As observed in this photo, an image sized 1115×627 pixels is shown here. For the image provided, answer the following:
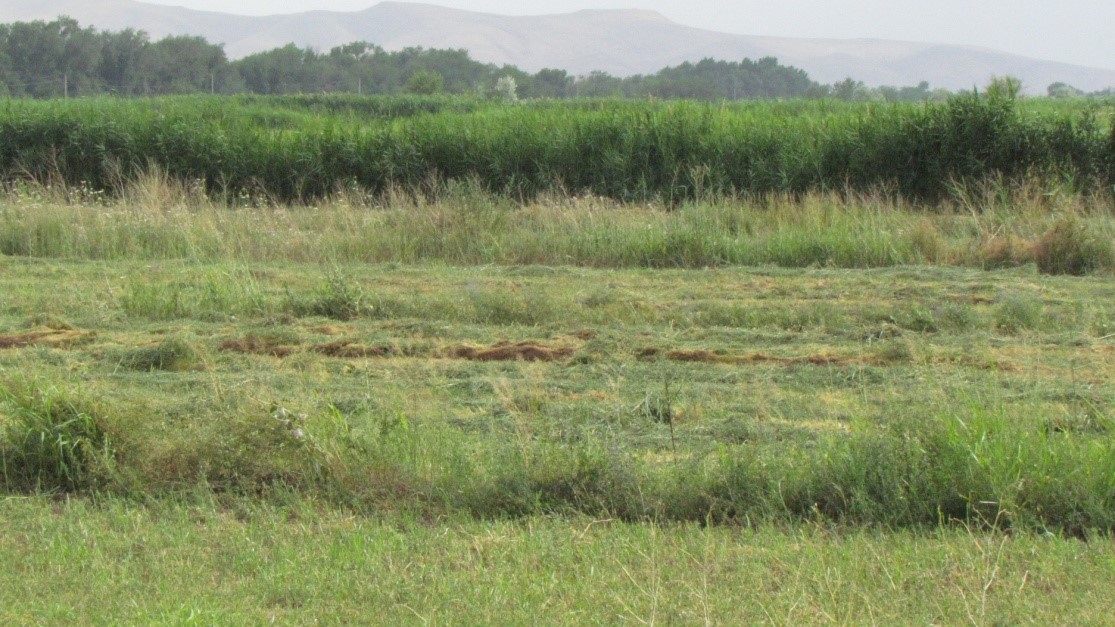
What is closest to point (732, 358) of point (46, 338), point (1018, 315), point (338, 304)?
point (1018, 315)

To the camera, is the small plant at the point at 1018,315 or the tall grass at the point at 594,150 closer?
the small plant at the point at 1018,315

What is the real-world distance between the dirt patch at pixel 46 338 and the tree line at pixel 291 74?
44450mm

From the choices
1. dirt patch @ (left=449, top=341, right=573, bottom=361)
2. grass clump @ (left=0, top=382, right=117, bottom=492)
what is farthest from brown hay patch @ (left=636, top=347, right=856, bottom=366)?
grass clump @ (left=0, top=382, right=117, bottom=492)

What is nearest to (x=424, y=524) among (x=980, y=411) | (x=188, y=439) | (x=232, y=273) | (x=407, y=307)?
(x=188, y=439)

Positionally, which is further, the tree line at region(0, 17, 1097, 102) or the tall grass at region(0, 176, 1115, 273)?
the tree line at region(0, 17, 1097, 102)

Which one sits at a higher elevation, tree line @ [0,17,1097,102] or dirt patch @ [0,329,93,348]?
tree line @ [0,17,1097,102]

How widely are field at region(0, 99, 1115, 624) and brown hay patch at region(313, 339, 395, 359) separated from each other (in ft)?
0.20

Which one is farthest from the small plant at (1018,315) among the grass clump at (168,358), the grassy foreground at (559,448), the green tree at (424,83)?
the green tree at (424,83)

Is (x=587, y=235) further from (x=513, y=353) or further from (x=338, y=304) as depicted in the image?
(x=513, y=353)

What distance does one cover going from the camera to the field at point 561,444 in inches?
169

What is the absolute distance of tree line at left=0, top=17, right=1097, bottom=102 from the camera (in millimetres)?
66312

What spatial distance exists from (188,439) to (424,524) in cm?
160

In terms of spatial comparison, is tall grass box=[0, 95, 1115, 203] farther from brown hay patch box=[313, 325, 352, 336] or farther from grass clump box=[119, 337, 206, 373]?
grass clump box=[119, 337, 206, 373]

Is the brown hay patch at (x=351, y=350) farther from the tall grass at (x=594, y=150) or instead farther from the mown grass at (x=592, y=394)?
the tall grass at (x=594, y=150)
